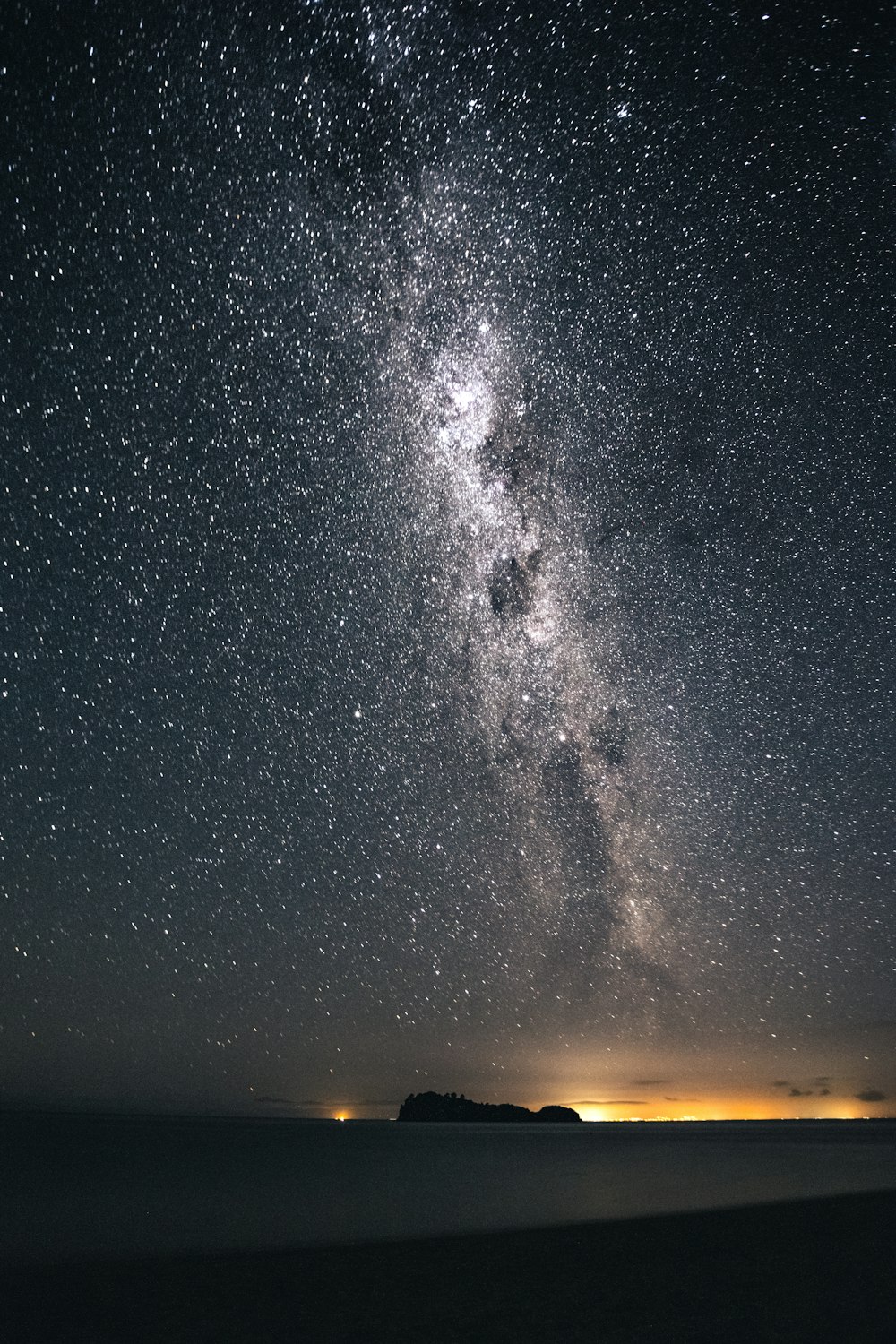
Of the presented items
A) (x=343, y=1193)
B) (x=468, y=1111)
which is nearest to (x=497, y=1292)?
(x=343, y=1193)

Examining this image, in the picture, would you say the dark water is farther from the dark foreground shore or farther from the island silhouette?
the island silhouette

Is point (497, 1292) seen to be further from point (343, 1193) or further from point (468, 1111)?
point (468, 1111)

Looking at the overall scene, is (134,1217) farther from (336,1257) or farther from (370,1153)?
→ (370,1153)

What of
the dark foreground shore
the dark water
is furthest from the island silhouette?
the dark foreground shore

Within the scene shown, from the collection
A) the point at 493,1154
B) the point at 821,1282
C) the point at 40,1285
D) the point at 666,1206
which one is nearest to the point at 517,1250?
the point at 821,1282

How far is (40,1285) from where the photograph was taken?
9.69 m

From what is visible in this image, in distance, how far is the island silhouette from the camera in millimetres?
155375

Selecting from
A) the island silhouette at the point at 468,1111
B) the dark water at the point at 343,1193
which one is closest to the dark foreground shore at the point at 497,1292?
the dark water at the point at 343,1193

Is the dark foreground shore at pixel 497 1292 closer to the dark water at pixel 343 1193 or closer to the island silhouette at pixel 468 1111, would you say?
the dark water at pixel 343 1193

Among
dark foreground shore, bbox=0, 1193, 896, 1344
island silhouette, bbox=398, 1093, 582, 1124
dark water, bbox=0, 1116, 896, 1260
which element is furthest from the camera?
island silhouette, bbox=398, 1093, 582, 1124

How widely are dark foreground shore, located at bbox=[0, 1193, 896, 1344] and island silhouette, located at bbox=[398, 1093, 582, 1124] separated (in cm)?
15879

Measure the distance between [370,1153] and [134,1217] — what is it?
33534mm

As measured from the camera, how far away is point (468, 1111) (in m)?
157

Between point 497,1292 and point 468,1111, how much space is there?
16726 centimetres
